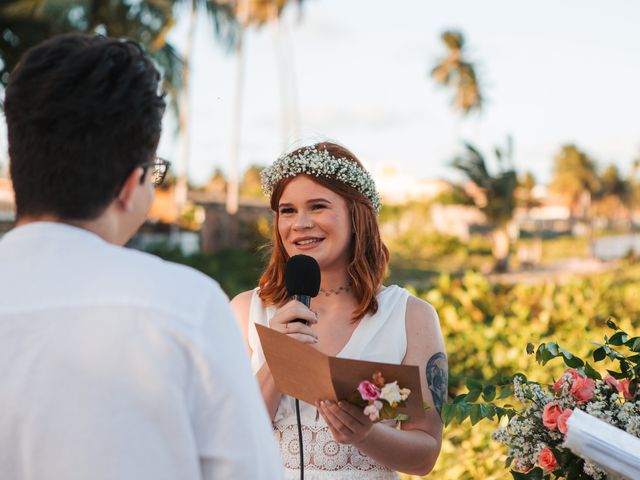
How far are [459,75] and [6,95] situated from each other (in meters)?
65.9

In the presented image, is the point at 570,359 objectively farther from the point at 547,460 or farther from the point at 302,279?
the point at 302,279

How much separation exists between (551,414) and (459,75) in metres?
65.0

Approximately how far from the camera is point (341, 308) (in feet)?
9.47

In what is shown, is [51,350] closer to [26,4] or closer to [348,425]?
[348,425]

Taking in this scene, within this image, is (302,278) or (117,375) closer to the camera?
(117,375)

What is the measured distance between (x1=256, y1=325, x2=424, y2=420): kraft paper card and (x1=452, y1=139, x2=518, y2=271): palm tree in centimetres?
3245

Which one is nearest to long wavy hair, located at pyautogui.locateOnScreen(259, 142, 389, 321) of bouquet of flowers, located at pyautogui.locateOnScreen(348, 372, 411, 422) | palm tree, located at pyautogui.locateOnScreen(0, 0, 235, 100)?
bouquet of flowers, located at pyautogui.locateOnScreen(348, 372, 411, 422)

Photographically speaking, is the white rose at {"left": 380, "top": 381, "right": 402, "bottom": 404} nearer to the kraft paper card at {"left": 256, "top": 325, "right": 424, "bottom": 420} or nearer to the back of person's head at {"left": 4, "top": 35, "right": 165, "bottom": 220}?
the kraft paper card at {"left": 256, "top": 325, "right": 424, "bottom": 420}

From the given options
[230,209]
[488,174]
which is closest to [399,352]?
[230,209]

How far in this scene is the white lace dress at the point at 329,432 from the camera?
2631 mm

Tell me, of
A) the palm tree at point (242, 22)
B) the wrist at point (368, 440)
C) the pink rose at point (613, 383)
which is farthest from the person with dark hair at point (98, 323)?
the palm tree at point (242, 22)

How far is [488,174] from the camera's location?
34125 millimetres

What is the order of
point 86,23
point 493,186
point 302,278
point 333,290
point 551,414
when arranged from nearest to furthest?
1. point 551,414
2. point 302,278
3. point 333,290
4. point 86,23
5. point 493,186

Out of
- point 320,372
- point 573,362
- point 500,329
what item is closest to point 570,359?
point 573,362
